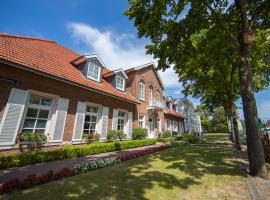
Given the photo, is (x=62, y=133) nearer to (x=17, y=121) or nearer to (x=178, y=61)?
(x=17, y=121)

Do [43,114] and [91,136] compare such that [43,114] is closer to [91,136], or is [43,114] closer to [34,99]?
[34,99]

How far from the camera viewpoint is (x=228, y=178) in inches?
218

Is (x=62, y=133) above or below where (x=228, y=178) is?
above

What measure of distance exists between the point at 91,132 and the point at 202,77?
37.6ft

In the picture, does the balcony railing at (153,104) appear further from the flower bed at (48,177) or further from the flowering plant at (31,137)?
the flowering plant at (31,137)

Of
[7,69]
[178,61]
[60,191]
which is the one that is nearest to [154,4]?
[178,61]

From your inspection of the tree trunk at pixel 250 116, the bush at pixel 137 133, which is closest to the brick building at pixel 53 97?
the bush at pixel 137 133

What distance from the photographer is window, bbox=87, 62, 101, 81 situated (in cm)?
1291

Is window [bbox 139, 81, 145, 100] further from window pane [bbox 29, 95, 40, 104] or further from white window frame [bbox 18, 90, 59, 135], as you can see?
window pane [bbox 29, 95, 40, 104]

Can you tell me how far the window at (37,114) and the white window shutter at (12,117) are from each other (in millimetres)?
671

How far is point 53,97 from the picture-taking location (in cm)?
957

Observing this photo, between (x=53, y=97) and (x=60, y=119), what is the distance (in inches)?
54.1

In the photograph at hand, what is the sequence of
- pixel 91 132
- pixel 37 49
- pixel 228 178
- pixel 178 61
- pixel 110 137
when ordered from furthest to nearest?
pixel 110 137
pixel 91 132
pixel 37 49
pixel 178 61
pixel 228 178

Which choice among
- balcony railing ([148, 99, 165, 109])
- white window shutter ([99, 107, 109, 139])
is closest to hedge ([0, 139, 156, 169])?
white window shutter ([99, 107, 109, 139])
